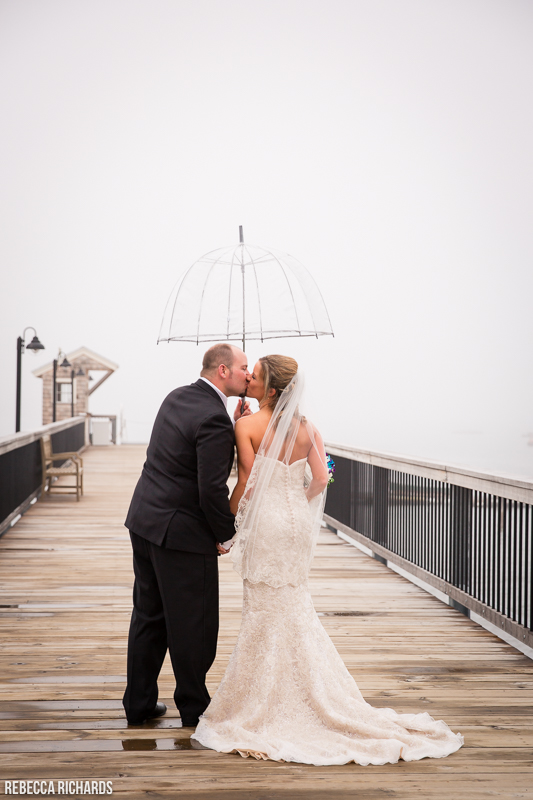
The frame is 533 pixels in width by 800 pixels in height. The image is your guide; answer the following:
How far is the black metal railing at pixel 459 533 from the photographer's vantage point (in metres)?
4.66

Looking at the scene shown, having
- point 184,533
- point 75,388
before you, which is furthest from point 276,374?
point 75,388

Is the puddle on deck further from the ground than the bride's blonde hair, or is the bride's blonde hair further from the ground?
the bride's blonde hair

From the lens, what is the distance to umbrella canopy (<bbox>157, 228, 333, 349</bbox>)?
5.15m

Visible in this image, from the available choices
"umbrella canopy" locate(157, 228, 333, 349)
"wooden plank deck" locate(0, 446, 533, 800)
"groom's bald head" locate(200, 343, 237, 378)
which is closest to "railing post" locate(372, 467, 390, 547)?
"wooden plank deck" locate(0, 446, 533, 800)

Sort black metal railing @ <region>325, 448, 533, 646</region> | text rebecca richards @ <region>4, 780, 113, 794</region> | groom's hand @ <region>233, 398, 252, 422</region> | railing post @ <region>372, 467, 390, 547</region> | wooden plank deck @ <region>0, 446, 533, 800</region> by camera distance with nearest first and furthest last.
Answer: text rebecca richards @ <region>4, 780, 113, 794</region> < wooden plank deck @ <region>0, 446, 533, 800</region> < groom's hand @ <region>233, 398, 252, 422</region> < black metal railing @ <region>325, 448, 533, 646</region> < railing post @ <region>372, 467, 390, 547</region>

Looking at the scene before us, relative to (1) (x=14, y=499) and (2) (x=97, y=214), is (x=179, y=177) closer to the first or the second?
(2) (x=97, y=214)

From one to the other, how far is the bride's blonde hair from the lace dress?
345 mm

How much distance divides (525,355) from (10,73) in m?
145

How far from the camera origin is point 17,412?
13719 millimetres

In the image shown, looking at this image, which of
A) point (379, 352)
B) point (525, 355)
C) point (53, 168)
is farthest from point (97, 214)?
point (525, 355)

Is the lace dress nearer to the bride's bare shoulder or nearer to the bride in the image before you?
the bride

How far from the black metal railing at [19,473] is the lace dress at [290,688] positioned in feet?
17.1

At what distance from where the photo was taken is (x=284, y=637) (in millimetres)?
3459

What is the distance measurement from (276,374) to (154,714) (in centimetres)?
175
